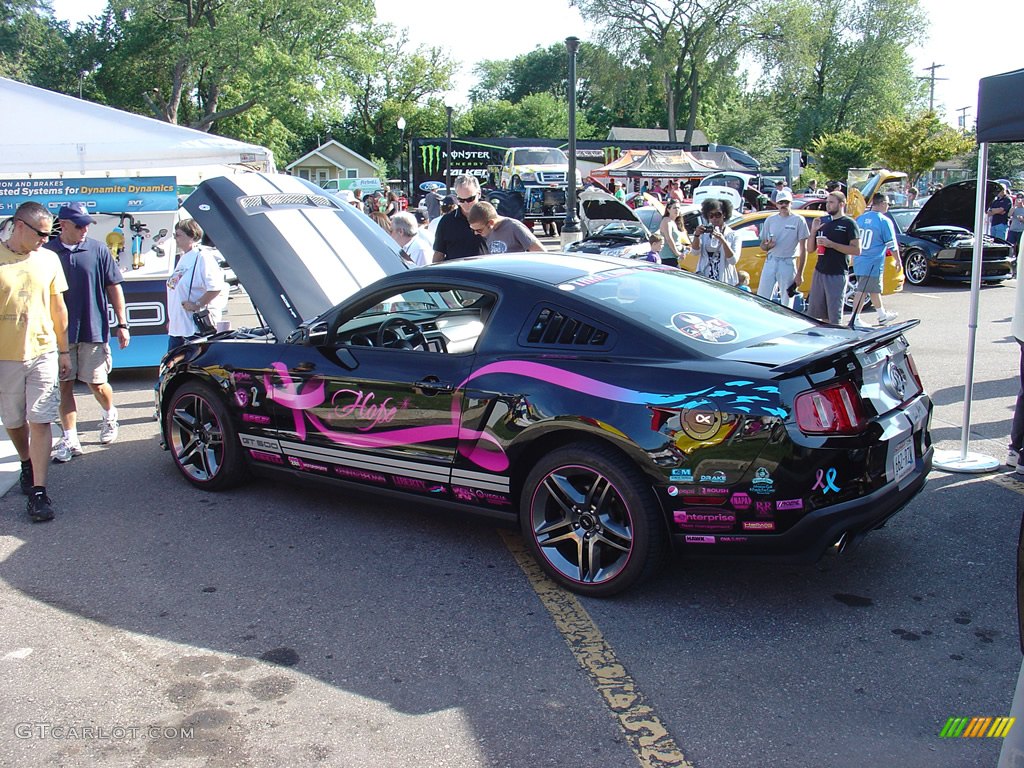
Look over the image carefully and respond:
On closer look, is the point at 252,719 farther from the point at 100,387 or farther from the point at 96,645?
the point at 100,387

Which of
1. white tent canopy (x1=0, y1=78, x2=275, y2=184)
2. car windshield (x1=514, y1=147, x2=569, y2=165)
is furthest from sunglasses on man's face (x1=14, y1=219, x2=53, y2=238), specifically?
car windshield (x1=514, y1=147, x2=569, y2=165)

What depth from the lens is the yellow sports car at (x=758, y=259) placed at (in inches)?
486

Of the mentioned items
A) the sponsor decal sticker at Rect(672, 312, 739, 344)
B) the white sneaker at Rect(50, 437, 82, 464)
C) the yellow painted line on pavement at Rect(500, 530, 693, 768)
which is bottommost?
the yellow painted line on pavement at Rect(500, 530, 693, 768)

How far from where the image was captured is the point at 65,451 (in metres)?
6.55

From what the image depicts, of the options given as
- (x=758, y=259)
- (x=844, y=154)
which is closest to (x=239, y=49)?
(x=758, y=259)

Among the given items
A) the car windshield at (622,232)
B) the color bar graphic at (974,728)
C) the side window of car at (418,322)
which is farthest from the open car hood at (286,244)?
the car windshield at (622,232)

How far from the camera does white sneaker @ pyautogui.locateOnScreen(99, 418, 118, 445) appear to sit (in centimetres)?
703

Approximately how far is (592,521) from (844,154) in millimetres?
49775

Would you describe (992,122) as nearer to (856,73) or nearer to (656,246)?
(656,246)

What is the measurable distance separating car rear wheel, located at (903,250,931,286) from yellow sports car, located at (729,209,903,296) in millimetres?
2768

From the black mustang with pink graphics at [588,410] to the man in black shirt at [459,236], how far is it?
242 centimetres

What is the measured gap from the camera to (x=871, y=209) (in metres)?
10.9

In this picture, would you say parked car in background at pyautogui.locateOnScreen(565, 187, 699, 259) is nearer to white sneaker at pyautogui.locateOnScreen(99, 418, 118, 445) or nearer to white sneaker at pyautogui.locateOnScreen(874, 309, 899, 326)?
white sneaker at pyautogui.locateOnScreen(874, 309, 899, 326)

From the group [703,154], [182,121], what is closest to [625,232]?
[703,154]
